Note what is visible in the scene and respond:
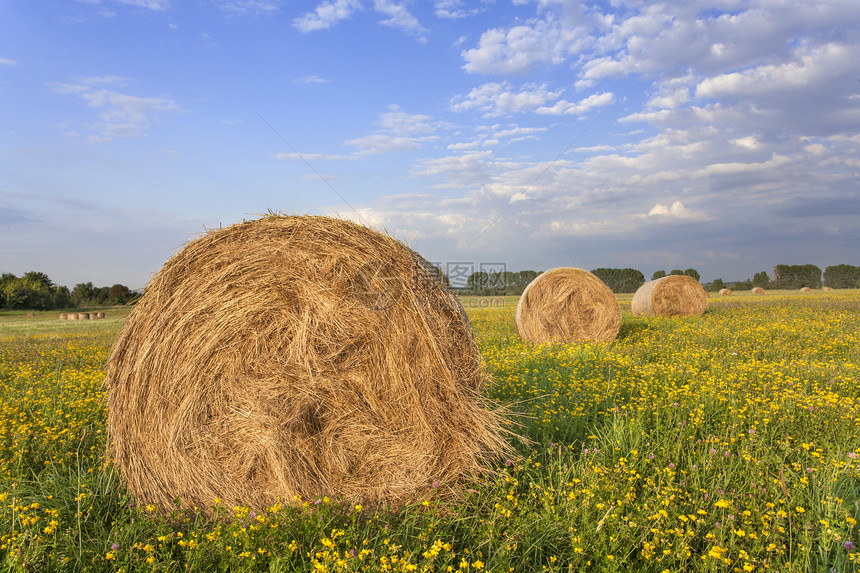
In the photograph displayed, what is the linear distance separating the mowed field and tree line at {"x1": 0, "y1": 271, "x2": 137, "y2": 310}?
44.4 m

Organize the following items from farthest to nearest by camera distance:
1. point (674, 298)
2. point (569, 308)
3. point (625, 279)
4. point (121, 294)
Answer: point (625, 279) → point (674, 298) → point (569, 308) → point (121, 294)

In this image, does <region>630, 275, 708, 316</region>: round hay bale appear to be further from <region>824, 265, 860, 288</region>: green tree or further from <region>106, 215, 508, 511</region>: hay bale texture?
<region>824, 265, 860, 288</region>: green tree

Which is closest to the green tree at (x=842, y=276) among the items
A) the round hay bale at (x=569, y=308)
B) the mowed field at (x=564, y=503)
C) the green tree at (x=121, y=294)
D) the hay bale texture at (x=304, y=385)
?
the round hay bale at (x=569, y=308)

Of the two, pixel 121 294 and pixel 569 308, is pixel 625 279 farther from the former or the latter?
pixel 121 294

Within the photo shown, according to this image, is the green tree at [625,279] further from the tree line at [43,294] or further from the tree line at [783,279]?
the tree line at [43,294]

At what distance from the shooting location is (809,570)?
285 cm

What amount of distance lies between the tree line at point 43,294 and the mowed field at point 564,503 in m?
44.4

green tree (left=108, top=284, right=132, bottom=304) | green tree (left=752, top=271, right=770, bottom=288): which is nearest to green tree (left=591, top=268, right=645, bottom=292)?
green tree (left=752, top=271, right=770, bottom=288)

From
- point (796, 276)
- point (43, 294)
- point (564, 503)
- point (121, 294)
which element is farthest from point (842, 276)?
point (43, 294)

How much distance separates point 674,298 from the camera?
1700 cm

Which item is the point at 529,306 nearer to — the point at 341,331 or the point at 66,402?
the point at 341,331

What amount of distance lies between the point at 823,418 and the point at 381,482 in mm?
4663

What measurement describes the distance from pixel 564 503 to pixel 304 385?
2.30 meters

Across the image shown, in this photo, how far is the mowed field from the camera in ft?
10.0
